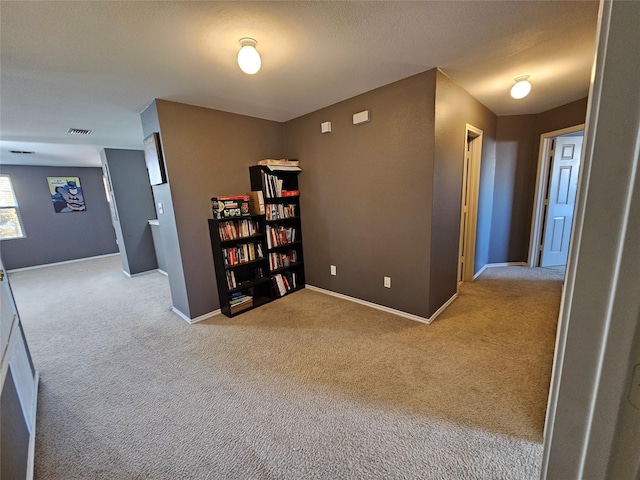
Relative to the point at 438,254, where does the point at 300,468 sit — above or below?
below

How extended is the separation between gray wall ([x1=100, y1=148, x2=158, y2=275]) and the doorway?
17.4 ft

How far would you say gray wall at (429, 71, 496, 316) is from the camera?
2.34m

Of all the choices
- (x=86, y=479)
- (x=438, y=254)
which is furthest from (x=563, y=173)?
(x=86, y=479)

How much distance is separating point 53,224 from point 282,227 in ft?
19.7

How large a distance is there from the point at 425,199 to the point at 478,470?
1883 mm

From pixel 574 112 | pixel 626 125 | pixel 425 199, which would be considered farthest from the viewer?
pixel 574 112

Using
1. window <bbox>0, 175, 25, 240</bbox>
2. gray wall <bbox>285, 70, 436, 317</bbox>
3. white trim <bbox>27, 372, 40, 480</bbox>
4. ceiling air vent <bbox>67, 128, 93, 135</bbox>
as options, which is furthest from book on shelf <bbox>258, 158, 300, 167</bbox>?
window <bbox>0, 175, 25, 240</bbox>

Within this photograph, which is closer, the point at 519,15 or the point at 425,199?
the point at 519,15

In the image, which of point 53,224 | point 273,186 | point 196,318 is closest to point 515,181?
point 273,186

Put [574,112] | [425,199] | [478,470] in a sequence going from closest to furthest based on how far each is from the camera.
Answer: [478,470]
[425,199]
[574,112]

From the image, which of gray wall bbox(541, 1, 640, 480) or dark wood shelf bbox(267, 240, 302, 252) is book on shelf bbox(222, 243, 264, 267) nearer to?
dark wood shelf bbox(267, 240, 302, 252)

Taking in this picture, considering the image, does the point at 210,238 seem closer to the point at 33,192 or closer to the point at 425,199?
the point at 425,199

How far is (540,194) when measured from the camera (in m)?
3.92

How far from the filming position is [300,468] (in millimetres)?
1312
